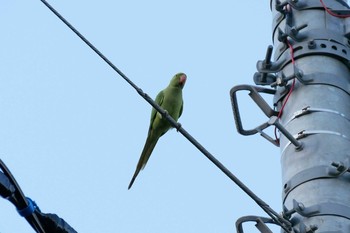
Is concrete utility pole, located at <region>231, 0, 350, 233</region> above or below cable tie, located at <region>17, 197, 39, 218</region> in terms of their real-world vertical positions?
above

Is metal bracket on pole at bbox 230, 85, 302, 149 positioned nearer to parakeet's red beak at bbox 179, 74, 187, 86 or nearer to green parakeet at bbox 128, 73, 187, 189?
green parakeet at bbox 128, 73, 187, 189

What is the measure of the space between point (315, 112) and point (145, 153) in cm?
414

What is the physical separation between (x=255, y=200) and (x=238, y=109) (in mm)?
671

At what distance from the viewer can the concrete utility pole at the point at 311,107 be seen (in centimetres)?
499

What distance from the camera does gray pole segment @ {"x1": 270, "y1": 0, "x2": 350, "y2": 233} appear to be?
4.97 metres

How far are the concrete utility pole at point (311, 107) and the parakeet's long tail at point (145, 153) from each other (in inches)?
99.6

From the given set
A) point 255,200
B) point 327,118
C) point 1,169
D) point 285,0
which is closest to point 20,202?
point 1,169

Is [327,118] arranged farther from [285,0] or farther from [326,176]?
Result: [285,0]

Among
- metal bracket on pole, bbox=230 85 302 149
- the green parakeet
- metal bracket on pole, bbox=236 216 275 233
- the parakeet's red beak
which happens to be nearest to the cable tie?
metal bracket on pole, bbox=236 216 275 233

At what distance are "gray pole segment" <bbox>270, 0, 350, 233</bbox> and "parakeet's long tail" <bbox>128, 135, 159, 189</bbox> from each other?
2582mm

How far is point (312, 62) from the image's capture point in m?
5.61

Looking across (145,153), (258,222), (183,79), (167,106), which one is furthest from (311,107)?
(183,79)

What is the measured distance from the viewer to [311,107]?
5.37m

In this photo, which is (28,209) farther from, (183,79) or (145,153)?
(183,79)
